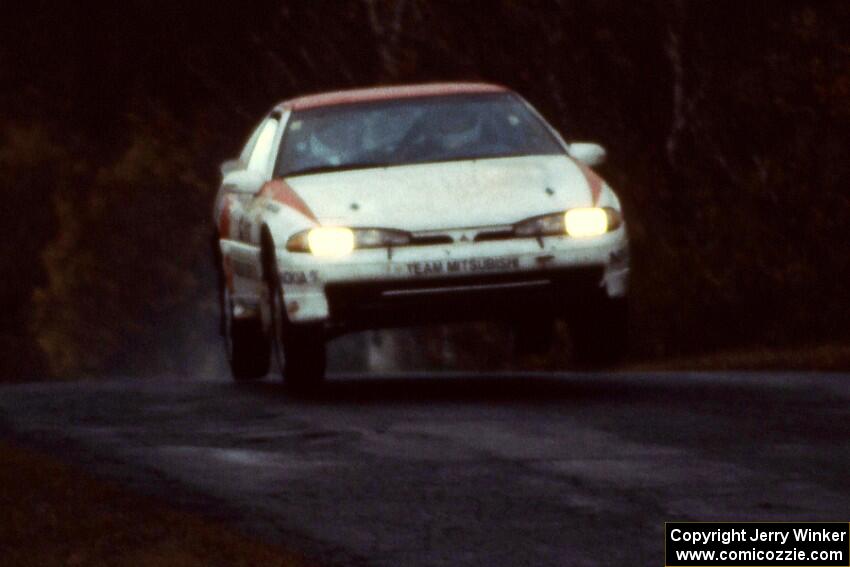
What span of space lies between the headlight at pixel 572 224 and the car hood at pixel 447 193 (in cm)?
4

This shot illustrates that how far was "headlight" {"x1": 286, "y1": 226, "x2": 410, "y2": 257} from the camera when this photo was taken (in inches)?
516

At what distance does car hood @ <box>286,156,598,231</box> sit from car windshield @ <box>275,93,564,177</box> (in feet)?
1.08

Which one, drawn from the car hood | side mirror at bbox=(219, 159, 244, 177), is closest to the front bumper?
the car hood

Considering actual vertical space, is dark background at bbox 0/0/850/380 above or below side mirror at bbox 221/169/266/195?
below

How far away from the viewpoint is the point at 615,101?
1145 inches

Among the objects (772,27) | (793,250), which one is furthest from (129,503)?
(772,27)

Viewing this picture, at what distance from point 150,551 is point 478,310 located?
4.93 metres

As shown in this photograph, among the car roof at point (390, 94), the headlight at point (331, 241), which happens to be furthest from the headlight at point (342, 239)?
the car roof at point (390, 94)

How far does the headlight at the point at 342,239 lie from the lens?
13.1 metres

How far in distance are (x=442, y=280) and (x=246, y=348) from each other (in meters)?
3.65

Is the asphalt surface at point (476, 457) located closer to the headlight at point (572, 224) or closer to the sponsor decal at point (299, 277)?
the sponsor decal at point (299, 277)

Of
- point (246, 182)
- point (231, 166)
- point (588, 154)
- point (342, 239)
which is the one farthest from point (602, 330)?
point (231, 166)

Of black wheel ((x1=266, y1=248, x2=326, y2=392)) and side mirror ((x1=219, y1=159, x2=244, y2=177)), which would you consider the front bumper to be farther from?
side mirror ((x1=219, y1=159, x2=244, y2=177))

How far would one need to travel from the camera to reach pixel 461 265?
1308 cm
